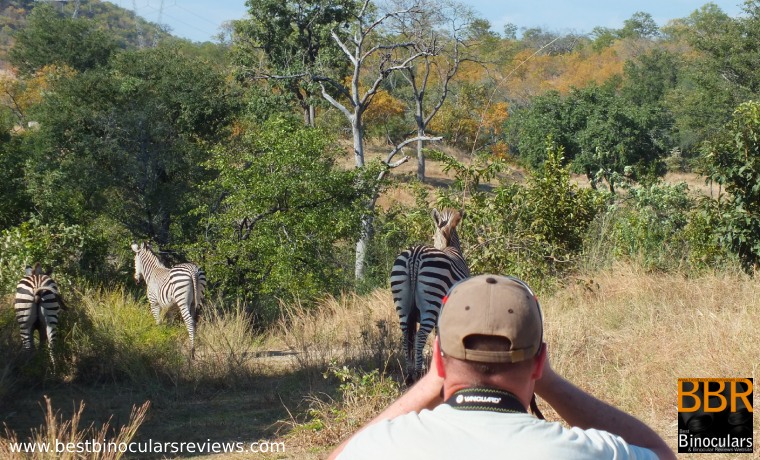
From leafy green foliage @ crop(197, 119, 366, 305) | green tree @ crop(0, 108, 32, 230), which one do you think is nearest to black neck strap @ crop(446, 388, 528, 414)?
leafy green foliage @ crop(197, 119, 366, 305)

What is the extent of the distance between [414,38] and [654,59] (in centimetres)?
3427

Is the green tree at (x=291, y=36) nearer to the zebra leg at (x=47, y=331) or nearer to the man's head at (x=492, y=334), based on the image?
the zebra leg at (x=47, y=331)

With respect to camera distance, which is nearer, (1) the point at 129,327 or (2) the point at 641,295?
(2) the point at 641,295

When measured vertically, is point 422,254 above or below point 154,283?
above

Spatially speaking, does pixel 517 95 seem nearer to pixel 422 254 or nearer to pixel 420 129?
pixel 420 129

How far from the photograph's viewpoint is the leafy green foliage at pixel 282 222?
12703 millimetres

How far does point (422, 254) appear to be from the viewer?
853 cm

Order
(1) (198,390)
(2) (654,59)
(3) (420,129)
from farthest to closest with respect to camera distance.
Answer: (2) (654,59)
(3) (420,129)
(1) (198,390)

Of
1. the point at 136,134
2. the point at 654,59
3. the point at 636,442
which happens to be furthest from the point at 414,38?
the point at 654,59

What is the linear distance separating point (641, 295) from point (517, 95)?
51.9m

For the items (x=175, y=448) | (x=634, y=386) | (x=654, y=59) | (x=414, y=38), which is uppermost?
(x=654, y=59)

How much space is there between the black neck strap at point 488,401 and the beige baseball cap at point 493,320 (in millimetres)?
76

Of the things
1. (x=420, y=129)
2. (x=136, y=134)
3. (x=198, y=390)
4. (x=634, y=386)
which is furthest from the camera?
(x=420, y=129)

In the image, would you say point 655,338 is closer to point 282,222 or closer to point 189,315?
point 189,315
